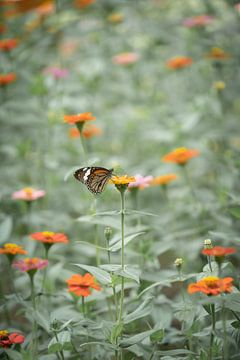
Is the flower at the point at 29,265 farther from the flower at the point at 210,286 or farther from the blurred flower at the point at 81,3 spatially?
the blurred flower at the point at 81,3

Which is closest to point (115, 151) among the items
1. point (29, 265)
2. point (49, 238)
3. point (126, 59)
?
point (126, 59)

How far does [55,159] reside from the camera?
2391 millimetres

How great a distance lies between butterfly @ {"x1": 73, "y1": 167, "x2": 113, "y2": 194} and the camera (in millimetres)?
1330

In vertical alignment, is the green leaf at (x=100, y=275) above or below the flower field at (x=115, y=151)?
below

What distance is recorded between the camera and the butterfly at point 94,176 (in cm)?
133

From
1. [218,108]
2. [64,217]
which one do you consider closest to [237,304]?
[64,217]

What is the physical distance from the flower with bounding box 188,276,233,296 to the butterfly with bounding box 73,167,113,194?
15.4 inches

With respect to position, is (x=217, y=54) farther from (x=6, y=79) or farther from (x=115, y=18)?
(x=6, y=79)

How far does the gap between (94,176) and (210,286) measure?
0.44m

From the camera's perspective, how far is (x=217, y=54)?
233 cm

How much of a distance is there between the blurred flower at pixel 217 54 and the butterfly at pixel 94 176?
124cm

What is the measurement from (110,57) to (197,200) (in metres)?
1.26

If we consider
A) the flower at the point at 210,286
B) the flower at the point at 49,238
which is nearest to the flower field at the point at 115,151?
the flower at the point at 49,238

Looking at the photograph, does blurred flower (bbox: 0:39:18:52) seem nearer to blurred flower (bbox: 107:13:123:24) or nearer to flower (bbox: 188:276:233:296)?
blurred flower (bbox: 107:13:123:24)
